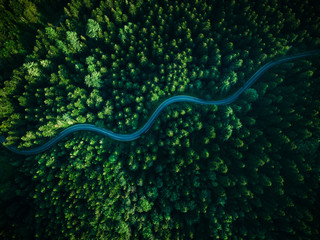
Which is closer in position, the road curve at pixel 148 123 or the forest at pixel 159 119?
the forest at pixel 159 119

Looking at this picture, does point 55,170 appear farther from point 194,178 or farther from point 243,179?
point 243,179

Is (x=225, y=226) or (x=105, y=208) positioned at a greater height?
(x=105, y=208)

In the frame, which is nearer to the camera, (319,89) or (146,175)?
(319,89)

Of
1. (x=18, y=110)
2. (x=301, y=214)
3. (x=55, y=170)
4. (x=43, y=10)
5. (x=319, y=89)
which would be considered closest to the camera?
(x=301, y=214)

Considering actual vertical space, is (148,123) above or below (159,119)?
above

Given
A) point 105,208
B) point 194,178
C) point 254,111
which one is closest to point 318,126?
point 254,111

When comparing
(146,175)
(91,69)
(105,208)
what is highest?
(91,69)

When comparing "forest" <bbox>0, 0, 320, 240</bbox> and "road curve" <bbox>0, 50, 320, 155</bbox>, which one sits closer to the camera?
"forest" <bbox>0, 0, 320, 240</bbox>

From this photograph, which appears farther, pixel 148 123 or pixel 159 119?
pixel 148 123
